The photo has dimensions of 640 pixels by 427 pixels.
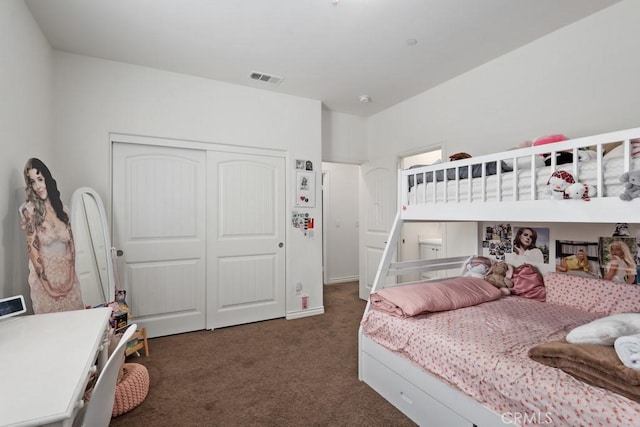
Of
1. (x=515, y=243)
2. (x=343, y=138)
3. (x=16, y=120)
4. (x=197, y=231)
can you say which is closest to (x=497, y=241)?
(x=515, y=243)

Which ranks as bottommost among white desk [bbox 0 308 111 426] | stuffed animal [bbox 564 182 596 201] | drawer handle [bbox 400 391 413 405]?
drawer handle [bbox 400 391 413 405]

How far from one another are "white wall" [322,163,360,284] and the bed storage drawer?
3167 millimetres

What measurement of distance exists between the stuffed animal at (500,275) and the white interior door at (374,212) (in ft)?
4.48

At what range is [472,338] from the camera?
1568 millimetres

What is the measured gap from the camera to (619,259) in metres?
2.06

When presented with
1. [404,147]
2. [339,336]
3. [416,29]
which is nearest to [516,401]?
[339,336]

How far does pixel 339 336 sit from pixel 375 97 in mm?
2618

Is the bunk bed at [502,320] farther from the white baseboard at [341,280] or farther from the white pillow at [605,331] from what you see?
the white baseboard at [341,280]

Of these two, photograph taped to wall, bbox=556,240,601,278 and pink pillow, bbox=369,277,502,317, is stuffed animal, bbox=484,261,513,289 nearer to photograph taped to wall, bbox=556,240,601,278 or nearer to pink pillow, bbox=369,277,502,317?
pink pillow, bbox=369,277,502,317

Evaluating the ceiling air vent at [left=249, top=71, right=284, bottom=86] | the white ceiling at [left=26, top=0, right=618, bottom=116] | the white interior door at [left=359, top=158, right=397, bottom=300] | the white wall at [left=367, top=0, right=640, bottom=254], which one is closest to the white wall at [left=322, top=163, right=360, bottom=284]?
the white interior door at [left=359, top=158, right=397, bottom=300]

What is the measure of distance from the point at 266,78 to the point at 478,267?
2.66 m

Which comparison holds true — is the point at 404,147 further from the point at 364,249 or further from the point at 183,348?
the point at 183,348

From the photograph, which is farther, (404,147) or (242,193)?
(404,147)

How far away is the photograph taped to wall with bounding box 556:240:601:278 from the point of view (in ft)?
7.14
